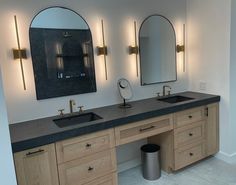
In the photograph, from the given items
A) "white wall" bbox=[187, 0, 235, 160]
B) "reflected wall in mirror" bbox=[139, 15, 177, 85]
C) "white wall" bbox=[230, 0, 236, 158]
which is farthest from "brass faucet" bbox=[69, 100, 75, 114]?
"white wall" bbox=[230, 0, 236, 158]

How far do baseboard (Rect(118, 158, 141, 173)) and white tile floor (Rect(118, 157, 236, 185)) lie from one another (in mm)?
48

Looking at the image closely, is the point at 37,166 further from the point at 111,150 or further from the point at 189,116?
the point at 189,116

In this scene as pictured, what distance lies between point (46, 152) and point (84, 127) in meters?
0.37

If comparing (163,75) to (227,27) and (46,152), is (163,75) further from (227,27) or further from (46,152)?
(46,152)

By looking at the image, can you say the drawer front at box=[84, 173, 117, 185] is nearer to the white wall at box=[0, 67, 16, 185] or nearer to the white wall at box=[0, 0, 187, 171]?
Result: the white wall at box=[0, 0, 187, 171]

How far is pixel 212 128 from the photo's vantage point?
2848 millimetres

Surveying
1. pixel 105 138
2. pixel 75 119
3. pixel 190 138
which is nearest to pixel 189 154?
pixel 190 138

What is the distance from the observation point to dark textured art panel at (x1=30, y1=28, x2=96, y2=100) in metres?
2.19

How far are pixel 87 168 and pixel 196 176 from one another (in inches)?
55.4

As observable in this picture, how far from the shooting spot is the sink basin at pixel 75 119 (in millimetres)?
2227

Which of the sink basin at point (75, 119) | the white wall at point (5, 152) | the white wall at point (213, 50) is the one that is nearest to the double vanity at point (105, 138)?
the sink basin at point (75, 119)

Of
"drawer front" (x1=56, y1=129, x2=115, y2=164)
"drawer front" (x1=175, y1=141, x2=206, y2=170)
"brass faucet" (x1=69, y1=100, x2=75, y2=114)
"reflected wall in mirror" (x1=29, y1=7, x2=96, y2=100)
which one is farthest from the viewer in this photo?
"drawer front" (x1=175, y1=141, x2=206, y2=170)

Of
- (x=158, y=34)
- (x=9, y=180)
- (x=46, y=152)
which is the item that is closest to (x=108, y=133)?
(x=46, y=152)

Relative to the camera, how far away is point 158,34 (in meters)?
2.95
